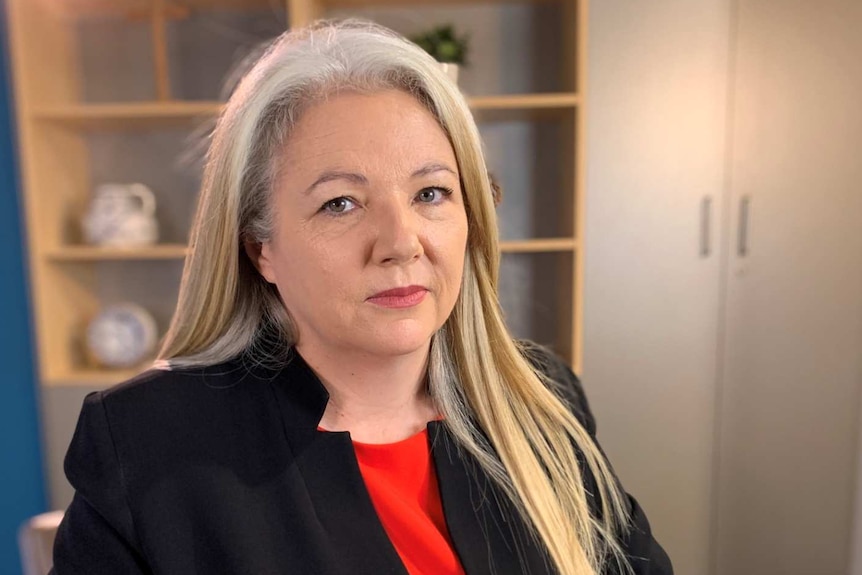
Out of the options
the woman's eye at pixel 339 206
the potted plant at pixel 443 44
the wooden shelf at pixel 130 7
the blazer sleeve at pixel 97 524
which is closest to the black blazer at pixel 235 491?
the blazer sleeve at pixel 97 524

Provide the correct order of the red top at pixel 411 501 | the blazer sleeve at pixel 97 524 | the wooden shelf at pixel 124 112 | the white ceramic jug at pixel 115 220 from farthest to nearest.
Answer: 1. the white ceramic jug at pixel 115 220
2. the wooden shelf at pixel 124 112
3. the red top at pixel 411 501
4. the blazer sleeve at pixel 97 524

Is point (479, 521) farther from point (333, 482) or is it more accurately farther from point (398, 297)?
point (398, 297)

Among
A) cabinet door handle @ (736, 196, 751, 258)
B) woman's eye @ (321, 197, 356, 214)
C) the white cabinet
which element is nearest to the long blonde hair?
woman's eye @ (321, 197, 356, 214)

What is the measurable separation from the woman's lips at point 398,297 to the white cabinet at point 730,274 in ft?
4.45

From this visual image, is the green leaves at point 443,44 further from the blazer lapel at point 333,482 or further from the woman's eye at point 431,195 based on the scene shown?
the blazer lapel at point 333,482

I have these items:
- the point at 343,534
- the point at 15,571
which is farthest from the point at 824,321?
the point at 15,571

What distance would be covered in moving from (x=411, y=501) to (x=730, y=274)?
162cm

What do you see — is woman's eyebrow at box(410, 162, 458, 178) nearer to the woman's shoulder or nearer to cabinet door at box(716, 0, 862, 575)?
the woman's shoulder

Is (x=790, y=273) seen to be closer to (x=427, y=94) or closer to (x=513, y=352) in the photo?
(x=513, y=352)

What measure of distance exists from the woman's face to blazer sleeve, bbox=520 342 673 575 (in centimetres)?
35

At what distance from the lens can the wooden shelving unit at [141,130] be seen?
1.96 metres

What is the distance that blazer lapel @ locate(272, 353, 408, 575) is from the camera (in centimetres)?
82

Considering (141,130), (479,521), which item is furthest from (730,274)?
(141,130)

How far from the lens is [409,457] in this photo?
0.95 m
